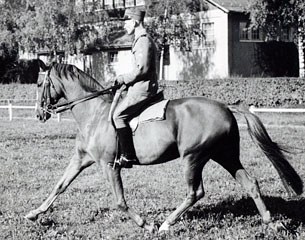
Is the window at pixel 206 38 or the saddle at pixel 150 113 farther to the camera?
the window at pixel 206 38

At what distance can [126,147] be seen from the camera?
24.1ft

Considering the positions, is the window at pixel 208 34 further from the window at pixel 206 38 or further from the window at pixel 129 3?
the window at pixel 129 3

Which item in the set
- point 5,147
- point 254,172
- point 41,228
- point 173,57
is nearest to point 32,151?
point 5,147

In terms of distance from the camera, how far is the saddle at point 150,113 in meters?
7.32

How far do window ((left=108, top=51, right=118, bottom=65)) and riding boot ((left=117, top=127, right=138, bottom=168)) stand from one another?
3870cm

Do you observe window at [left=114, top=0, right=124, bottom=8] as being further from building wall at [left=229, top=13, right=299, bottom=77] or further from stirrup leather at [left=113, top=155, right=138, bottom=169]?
stirrup leather at [left=113, top=155, right=138, bottom=169]

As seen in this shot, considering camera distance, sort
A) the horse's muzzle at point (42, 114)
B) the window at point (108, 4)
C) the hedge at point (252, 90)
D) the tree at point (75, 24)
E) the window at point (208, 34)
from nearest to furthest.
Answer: the horse's muzzle at point (42, 114), the hedge at point (252, 90), the tree at point (75, 24), the window at point (208, 34), the window at point (108, 4)

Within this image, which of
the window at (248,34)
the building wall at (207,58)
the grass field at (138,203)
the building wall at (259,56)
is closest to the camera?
the grass field at (138,203)

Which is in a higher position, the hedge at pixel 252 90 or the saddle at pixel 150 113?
the saddle at pixel 150 113

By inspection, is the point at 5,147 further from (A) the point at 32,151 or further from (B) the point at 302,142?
(B) the point at 302,142

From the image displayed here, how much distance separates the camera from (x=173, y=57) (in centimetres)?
4216

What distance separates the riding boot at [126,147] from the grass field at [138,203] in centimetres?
88

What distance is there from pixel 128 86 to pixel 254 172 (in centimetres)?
493

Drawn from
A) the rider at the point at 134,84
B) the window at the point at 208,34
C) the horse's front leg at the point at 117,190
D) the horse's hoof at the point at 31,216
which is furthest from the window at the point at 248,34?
the horse's hoof at the point at 31,216
